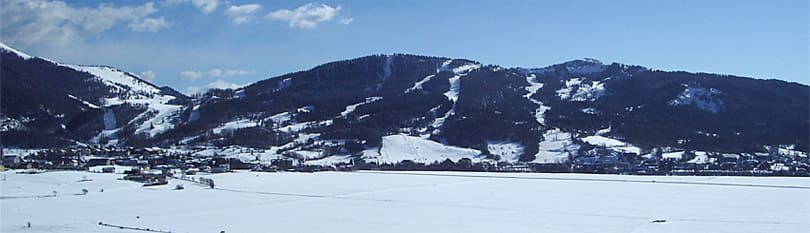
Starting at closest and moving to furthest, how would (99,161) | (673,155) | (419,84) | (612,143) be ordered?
(99,161)
(673,155)
(612,143)
(419,84)

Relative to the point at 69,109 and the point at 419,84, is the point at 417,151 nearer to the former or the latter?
the point at 419,84

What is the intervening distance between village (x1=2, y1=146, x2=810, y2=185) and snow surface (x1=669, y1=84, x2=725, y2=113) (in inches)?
1189

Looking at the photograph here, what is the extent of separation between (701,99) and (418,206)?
92.6m

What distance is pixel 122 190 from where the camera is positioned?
1496 inches

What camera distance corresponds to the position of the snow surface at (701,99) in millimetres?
107562

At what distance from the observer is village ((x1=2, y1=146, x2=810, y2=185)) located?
2376 inches

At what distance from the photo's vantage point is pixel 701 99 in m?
111

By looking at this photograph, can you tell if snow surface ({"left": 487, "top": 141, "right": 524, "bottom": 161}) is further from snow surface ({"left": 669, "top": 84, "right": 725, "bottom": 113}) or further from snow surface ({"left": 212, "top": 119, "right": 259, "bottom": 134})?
snow surface ({"left": 212, "top": 119, "right": 259, "bottom": 134})

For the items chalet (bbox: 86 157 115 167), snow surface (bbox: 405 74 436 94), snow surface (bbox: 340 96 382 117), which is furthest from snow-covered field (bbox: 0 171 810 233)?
snow surface (bbox: 405 74 436 94)

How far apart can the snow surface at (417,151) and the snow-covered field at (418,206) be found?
123ft

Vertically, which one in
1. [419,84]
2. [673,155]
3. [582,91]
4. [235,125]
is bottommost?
[673,155]

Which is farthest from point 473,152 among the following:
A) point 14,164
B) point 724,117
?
point 14,164

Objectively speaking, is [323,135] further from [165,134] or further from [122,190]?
[122,190]

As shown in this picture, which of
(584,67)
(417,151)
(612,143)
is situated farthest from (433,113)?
(584,67)
